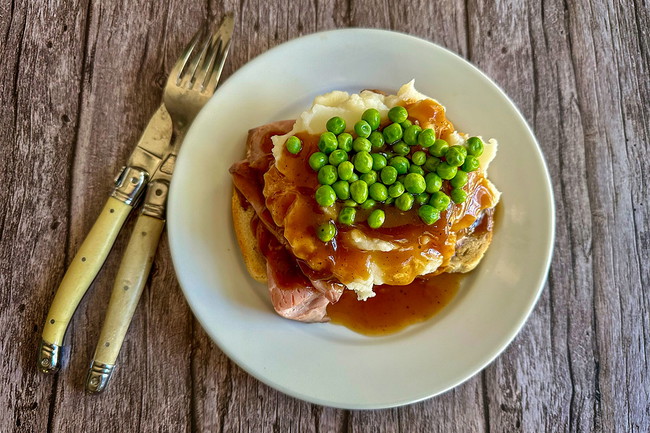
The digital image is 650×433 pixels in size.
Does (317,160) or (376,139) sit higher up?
(376,139)

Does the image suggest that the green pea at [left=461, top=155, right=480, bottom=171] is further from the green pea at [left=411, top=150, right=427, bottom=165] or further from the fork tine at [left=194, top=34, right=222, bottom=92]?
the fork tine at [left=194, top=34, right=222, bottom=92]

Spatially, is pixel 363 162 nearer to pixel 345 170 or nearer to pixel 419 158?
pixel 345 170

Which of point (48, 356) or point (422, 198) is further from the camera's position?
point (48, 356)

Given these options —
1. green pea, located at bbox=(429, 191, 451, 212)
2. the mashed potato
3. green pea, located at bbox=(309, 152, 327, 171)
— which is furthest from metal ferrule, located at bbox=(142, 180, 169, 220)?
green pea, located at bbox=(429, 191, 451, 212)

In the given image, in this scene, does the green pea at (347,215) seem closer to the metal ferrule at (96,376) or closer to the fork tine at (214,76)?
the fork tine at (214,76)

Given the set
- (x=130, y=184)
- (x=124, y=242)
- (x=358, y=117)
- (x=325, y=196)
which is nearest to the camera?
(x=325, y=196)

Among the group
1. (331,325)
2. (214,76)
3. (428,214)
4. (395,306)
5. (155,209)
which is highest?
(214,76)

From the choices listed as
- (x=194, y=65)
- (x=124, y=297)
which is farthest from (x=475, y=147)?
(x=124, y=297)

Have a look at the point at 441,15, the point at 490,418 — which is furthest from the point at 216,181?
the point at 490,418

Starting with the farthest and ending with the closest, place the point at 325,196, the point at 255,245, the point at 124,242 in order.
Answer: the point at 124,242
the point at 255,245
the point at 325,196
